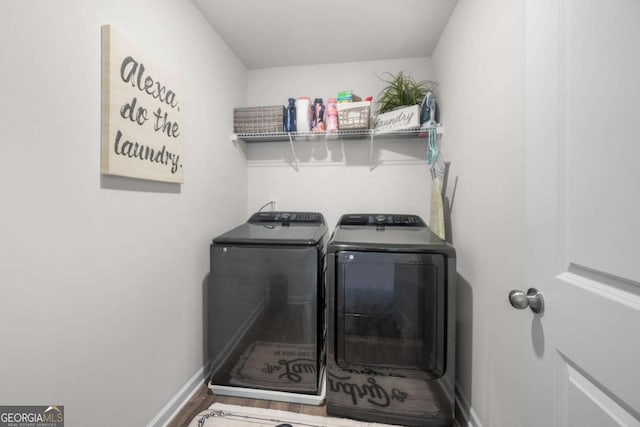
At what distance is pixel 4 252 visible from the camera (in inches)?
29.6

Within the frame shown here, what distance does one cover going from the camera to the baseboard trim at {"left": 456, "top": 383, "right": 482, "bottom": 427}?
136 cm

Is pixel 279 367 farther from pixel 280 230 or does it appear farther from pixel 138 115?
pixel 138 115

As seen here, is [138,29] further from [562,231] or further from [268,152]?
[562,231]

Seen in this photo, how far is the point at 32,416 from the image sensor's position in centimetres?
84

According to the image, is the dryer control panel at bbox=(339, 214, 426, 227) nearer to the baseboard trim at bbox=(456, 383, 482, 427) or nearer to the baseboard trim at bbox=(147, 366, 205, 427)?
the baseboard trim at bbox=(456, 383, 482, 427)

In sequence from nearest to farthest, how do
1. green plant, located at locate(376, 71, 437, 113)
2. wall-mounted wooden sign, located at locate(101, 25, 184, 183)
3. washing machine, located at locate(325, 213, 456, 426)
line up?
wall-mounted wooden sign, located at locate(101, 25, 184, 183) → washing machine, located at locate(325, 213, 456, 426) → green plant, located at locate(376, 71, 437, 113)

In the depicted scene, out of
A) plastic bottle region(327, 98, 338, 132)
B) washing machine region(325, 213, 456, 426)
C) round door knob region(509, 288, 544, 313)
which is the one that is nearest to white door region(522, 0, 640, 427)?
round door knob region(509, 288, 544, 313)

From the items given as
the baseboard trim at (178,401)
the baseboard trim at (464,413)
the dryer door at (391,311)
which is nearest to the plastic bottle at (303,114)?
the dryer door at (391,311)

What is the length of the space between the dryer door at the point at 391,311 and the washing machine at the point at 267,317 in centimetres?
22

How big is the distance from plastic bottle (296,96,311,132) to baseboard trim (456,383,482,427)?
213 centimetres

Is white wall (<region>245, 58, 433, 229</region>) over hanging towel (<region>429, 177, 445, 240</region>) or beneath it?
over

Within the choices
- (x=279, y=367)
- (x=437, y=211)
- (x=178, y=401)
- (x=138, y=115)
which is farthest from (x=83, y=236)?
Result: (x=437, y=211)

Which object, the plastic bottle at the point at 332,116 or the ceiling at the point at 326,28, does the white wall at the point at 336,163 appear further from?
the plastic bottle at the point at 332,116

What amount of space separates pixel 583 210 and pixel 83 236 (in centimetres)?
159
